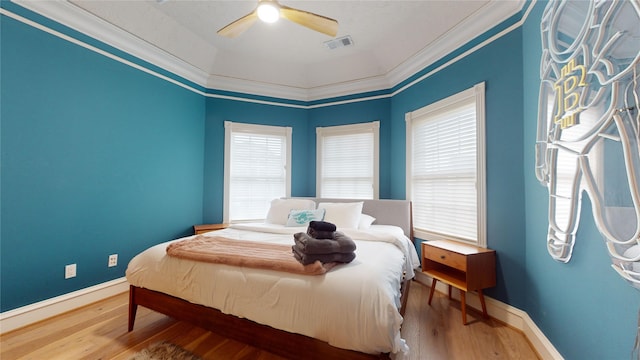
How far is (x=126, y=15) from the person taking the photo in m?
2.56

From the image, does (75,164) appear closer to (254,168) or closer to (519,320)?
(254,168)

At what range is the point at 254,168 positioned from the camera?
3.98 meters

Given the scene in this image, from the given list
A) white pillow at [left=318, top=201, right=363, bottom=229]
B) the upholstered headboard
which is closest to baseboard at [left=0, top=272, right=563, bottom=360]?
the upholstered headboard

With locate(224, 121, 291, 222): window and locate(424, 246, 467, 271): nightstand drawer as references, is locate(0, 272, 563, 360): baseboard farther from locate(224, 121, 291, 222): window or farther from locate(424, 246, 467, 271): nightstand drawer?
locate(224, 121, 291, 222): window

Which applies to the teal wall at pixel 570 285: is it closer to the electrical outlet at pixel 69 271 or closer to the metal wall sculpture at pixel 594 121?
the metal wall sculpture at pixel 594 121

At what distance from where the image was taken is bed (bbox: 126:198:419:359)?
4.05 feet

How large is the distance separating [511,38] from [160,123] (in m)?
3.90

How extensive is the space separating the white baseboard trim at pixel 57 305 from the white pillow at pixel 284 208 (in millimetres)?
1780

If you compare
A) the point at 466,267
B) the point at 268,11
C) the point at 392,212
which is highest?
the point at 268,11

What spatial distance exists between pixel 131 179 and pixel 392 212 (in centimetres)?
318

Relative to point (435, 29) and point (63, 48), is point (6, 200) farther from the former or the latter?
point (435, 29)

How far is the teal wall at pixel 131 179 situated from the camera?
1.43m

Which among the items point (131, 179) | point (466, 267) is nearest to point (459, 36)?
point (466, 267)

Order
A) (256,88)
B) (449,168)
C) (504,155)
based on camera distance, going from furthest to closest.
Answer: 1. (256,88)
2. (449,168)
3. (504,155)
